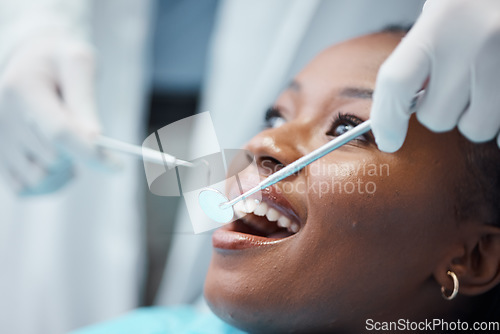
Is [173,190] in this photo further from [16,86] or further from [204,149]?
[16,86]

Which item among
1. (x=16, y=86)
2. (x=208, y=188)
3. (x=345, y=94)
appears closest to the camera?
(x=208, y=188)

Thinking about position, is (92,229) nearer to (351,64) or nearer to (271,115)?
(271,115)

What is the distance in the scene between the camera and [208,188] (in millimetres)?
856

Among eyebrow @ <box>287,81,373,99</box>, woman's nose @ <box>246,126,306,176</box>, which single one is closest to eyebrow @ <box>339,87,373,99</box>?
eyebrow @ <box>287,81,373,99</box>

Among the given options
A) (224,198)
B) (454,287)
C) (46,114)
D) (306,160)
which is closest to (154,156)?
(224,198)

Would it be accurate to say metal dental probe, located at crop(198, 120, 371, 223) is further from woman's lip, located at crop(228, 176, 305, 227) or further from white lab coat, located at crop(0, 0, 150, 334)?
white lab coat, located at crop(0, 0, 150, 334)

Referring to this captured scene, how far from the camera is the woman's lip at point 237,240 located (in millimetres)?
889

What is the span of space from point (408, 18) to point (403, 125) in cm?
73

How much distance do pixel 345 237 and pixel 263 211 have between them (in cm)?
15

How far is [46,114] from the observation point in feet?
4.17

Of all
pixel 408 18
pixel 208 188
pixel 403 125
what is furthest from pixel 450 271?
pixel 408 18

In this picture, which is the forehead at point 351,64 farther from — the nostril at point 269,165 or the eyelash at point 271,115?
the nostril at point 269,165

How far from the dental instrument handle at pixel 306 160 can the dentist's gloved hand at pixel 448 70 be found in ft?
0.15

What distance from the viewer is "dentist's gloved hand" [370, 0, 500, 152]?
709 millimetres
